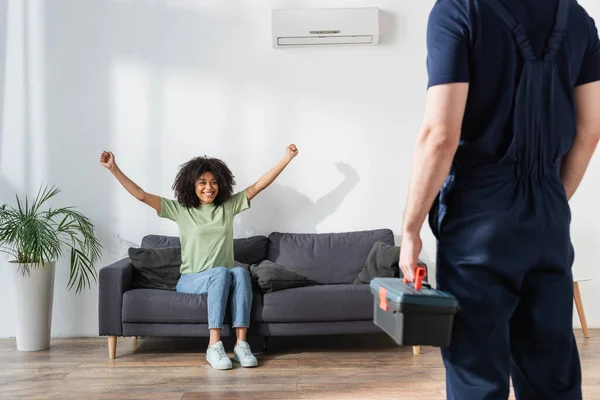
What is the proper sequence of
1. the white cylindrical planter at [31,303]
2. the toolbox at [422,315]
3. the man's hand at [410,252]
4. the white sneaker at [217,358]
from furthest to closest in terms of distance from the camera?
the white cylindrical planter at [31,303] < the white sneaker at [217,358] < the man's hand at [410,252] < the toolbox at [422,315]

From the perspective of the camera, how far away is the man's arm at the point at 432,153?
1.40m

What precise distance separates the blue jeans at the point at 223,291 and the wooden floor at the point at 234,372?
0.86 ft

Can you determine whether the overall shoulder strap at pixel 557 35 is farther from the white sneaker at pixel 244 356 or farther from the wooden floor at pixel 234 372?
the white sneaker at pixel 244 356

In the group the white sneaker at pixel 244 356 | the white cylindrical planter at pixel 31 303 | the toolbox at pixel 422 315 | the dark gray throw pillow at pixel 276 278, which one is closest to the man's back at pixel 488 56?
the toolbox at pixel 422 315

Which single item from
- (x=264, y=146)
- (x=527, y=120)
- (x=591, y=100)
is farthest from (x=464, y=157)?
(x=264, y=146)

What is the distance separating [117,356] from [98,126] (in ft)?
5.31

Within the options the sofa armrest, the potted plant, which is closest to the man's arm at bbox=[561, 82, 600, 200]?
the sofa armrest

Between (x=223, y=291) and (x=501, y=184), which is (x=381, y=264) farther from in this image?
(x=501, y=184)

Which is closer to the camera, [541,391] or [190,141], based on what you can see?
[541,391]

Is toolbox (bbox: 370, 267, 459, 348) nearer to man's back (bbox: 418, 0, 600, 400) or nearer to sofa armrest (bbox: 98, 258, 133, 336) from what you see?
man's back (bbox: 418, 0, 600, 400)

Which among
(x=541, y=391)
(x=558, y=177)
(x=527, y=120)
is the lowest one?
(x=541, y=391)

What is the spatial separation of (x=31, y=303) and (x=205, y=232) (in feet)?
3.84

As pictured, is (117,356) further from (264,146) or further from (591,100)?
(591,100)

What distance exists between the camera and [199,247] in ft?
14.0
